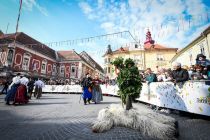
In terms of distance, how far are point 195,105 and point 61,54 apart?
51.2 metres

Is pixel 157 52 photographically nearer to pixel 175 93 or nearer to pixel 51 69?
pixel 51 69

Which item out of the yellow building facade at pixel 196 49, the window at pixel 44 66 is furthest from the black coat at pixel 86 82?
the window at pixel 44 66

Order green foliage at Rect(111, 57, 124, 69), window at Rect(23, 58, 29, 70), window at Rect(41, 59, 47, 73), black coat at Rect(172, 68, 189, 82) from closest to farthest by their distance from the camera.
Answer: green foliage at Rect(111, 57, 124, 69), black coat at Rect(172, 68, 189, 82), window at Rect(23, 58, 29, 70), window at Rect(41, 59, 47, 73)

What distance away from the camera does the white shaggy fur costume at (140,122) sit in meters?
3.59

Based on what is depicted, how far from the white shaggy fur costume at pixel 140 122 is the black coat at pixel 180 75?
2717 mm

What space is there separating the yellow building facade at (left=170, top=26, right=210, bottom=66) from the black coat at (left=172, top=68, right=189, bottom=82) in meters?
17.7

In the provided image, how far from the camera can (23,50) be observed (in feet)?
111

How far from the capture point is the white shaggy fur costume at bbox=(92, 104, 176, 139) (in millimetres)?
3589

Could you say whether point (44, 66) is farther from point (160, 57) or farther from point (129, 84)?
point (129, 84)

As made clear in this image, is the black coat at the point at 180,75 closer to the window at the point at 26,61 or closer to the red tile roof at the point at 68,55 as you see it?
the window at the point at 26,61

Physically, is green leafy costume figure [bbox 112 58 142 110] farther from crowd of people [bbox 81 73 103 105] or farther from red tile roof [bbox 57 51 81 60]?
red tile roof [bbox 57 51 81 60]

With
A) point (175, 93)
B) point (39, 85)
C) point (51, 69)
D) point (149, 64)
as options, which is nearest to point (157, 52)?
point (149, 64)

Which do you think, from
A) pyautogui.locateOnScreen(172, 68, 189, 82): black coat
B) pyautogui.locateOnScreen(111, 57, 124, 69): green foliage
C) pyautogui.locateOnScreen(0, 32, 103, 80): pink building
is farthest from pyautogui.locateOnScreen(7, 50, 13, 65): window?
pyautogui.locateOnScreen(172, 68, 189, 82): black coat

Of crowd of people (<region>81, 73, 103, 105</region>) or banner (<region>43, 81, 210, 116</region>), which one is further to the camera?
crowd of people (<region>81, 73, 103, 105</region>)
